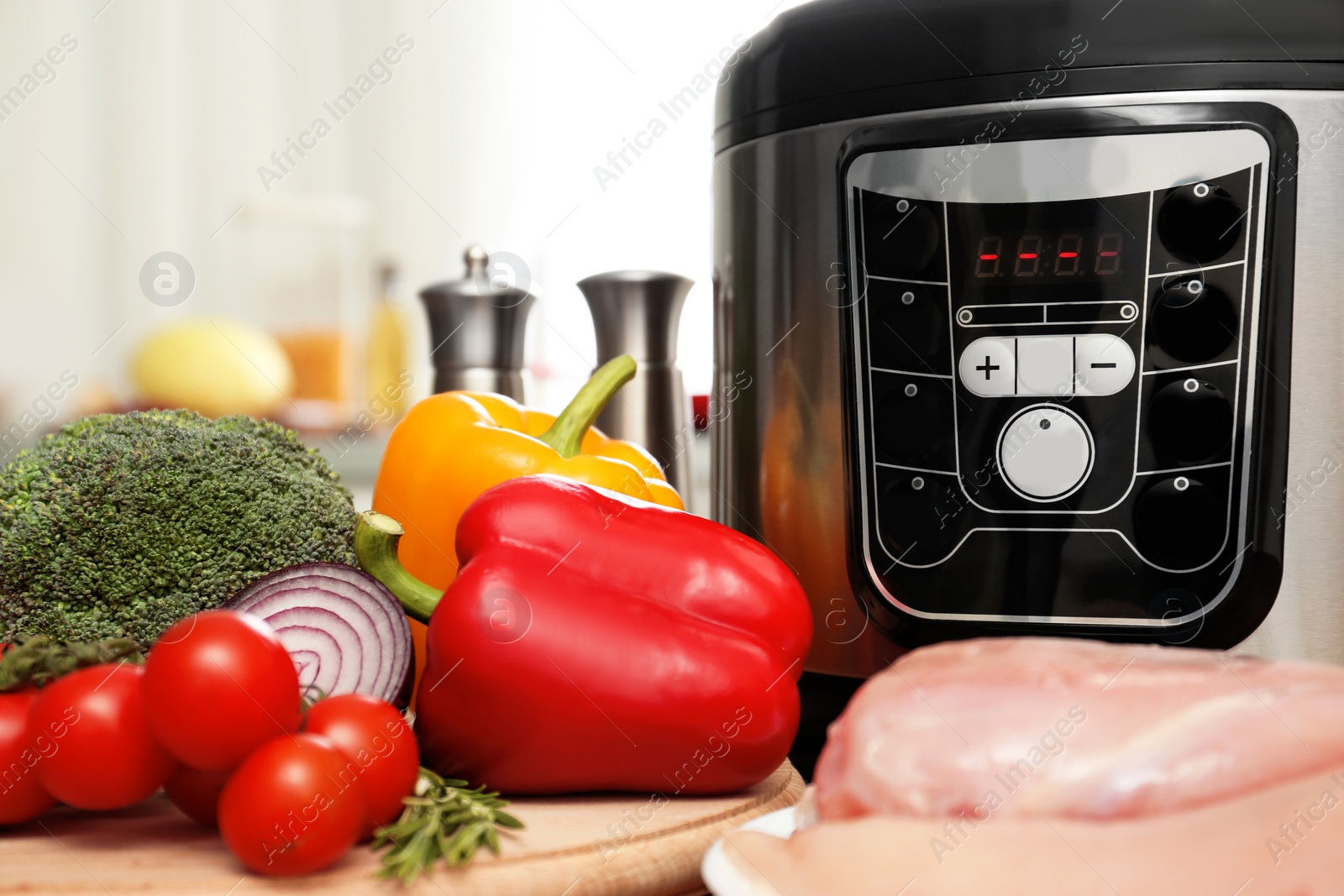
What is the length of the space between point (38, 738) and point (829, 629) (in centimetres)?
45

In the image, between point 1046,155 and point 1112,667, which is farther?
point 1046,155

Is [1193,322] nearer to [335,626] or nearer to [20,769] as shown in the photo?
[335,626]

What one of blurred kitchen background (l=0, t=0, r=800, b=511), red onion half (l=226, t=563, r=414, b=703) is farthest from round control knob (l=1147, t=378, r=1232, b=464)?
blurred kitchen background (l=0, t=0, r=800, b=511)

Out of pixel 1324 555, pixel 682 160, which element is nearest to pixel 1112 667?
pixel 1324 555

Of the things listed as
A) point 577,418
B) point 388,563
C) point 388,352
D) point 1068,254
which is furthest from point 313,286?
point 1068,254

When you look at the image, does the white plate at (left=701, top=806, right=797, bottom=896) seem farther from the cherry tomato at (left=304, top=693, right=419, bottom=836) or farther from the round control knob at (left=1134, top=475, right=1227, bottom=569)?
the round control knob at (left=1134, top=475, right=1227, bottom=569)

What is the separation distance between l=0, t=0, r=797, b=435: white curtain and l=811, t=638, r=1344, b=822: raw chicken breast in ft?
3.53

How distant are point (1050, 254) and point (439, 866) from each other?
463mm

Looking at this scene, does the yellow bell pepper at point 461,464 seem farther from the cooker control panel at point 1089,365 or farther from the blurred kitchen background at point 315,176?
the blurred kitchen background at point 315,176

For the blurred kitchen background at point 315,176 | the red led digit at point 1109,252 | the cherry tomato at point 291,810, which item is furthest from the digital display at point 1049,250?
the blurred kitchen background at point 315,176

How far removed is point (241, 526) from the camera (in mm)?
751

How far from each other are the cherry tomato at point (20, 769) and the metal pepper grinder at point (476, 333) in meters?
0.57

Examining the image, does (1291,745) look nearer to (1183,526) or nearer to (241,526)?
(1183,526)

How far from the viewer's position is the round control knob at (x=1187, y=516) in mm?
604
